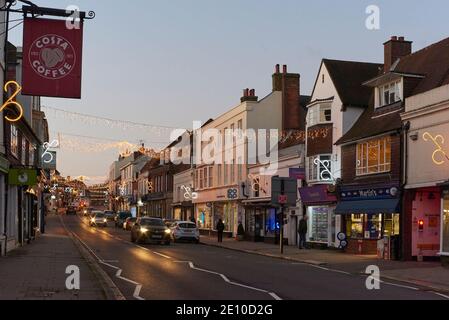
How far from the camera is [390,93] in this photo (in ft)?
99.2

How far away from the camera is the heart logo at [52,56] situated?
1412 cm

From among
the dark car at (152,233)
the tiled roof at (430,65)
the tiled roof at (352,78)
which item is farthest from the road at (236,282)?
the dark car at (152,233)

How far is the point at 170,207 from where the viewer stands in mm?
73312

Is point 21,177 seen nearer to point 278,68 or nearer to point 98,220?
point 278,68

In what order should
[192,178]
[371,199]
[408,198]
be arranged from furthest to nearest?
1. [192,178]
2. [371,199]
3. [408,198]

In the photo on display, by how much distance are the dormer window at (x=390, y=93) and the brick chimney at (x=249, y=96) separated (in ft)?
63.9

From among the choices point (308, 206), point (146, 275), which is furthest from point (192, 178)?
point (146, 275)

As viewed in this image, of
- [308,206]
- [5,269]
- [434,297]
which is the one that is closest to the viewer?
[434,297]

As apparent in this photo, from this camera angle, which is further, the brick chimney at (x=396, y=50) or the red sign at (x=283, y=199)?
the brick chimney at (x=396, y=50)

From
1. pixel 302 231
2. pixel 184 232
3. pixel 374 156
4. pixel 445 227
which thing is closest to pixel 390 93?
pixel 374 156

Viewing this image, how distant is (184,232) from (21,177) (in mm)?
17983

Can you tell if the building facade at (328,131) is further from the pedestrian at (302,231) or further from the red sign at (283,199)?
the red sign at (283,199)
